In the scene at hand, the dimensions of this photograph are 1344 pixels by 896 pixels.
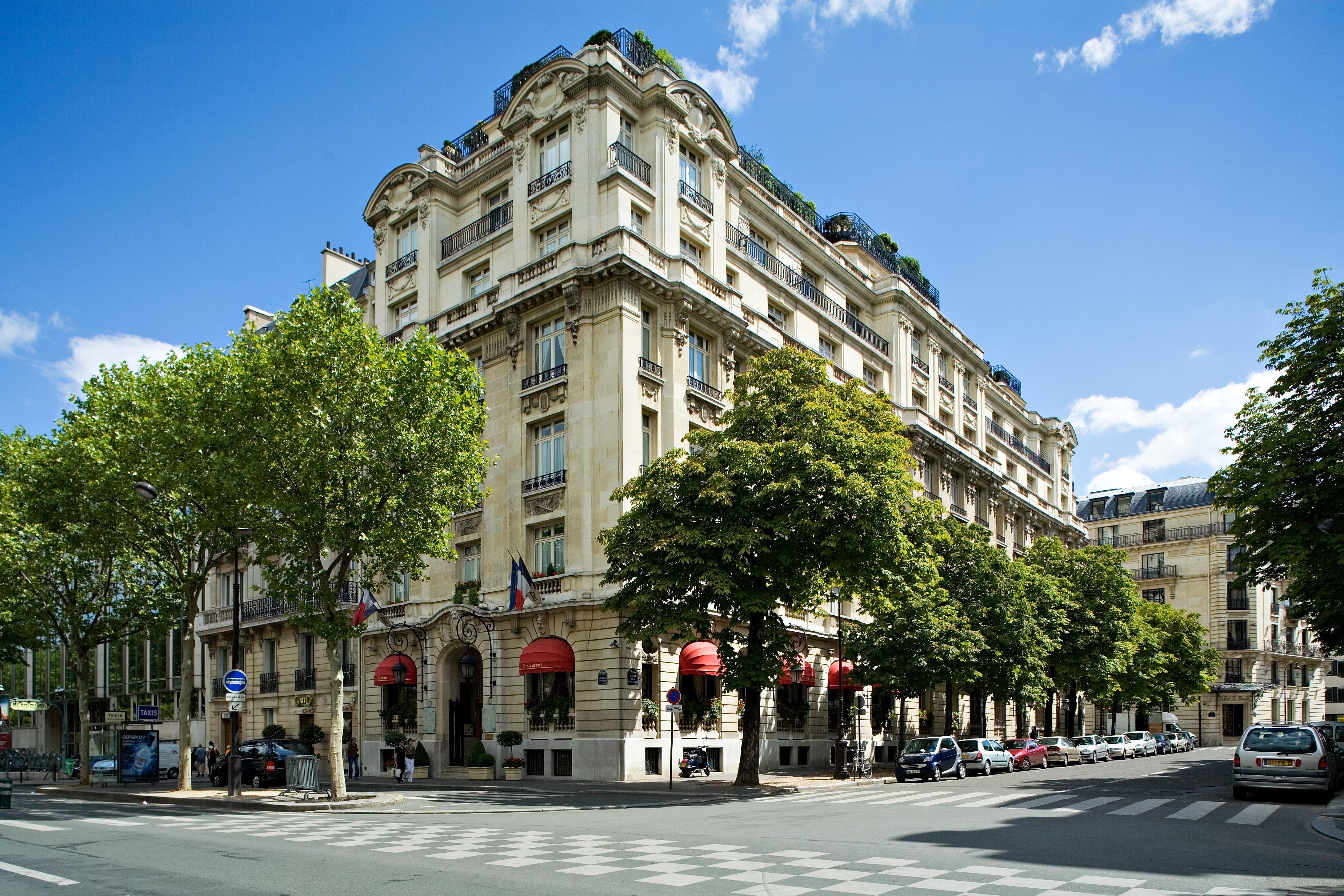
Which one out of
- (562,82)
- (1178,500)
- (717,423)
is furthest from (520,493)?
(1178,500)

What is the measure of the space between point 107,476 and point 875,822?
2422 centimetres

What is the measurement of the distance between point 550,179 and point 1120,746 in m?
40.9

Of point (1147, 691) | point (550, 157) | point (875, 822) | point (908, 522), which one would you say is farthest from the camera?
point (1147, 691)

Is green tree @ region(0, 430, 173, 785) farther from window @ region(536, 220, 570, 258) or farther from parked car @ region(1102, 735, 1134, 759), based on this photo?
parked car @ region(1102, 735, 1134, 759)

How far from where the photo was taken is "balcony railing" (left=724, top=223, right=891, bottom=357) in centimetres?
4141

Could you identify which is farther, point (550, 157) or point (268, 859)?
point (550, 157)

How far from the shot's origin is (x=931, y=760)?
1330 inches

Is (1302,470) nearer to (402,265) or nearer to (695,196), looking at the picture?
(695,196)

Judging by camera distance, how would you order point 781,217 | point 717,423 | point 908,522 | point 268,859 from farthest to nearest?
point 781,217 → point 717,423 → point 908,522 → point 268,859

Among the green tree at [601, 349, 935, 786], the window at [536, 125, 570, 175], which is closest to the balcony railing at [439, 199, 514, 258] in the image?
the window at [536, 125, 570, 175]

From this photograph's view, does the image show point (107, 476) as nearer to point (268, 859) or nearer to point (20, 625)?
point (20, 625)

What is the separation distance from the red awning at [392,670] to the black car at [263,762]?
4.64 meters

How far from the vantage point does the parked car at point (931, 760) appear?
110ft

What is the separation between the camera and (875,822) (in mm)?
18359
